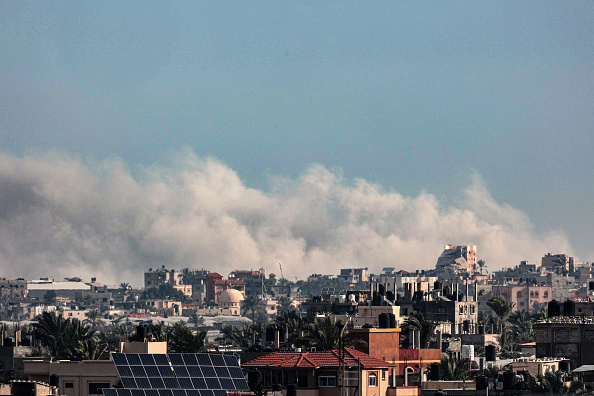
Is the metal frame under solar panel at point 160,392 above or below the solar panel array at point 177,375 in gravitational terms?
below

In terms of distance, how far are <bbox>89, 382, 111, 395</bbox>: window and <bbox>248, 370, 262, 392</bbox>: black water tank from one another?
1130cm

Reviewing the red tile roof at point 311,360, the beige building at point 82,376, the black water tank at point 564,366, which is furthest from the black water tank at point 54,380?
the black water tank at point 564,366

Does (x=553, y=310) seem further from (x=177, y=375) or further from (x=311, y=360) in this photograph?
(x=177, y=375)

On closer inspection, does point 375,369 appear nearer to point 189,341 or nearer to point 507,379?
point 507,379

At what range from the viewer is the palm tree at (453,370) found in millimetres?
133875

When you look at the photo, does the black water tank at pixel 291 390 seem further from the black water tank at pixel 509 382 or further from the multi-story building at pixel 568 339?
the multi-story building at pixel 568 339

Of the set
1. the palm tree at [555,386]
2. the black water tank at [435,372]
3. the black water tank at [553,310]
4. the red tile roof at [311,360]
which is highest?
the black water tank at [553,310]

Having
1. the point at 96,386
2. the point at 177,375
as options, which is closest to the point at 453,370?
the point at 96,386

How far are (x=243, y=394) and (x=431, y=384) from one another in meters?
28.8

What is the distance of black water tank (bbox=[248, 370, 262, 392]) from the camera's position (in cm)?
9862

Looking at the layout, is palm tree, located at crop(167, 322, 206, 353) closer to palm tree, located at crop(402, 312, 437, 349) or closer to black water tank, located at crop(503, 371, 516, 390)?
palm tree, located at crop(402, 312, 437, 349)

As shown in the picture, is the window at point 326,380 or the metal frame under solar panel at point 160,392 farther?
the window at point 326,380

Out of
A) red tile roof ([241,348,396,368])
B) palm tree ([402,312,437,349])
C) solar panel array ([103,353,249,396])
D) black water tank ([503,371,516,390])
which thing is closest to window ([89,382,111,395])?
red tile roof ([241,348,396,368])

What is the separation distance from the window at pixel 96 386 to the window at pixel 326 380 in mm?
16601
